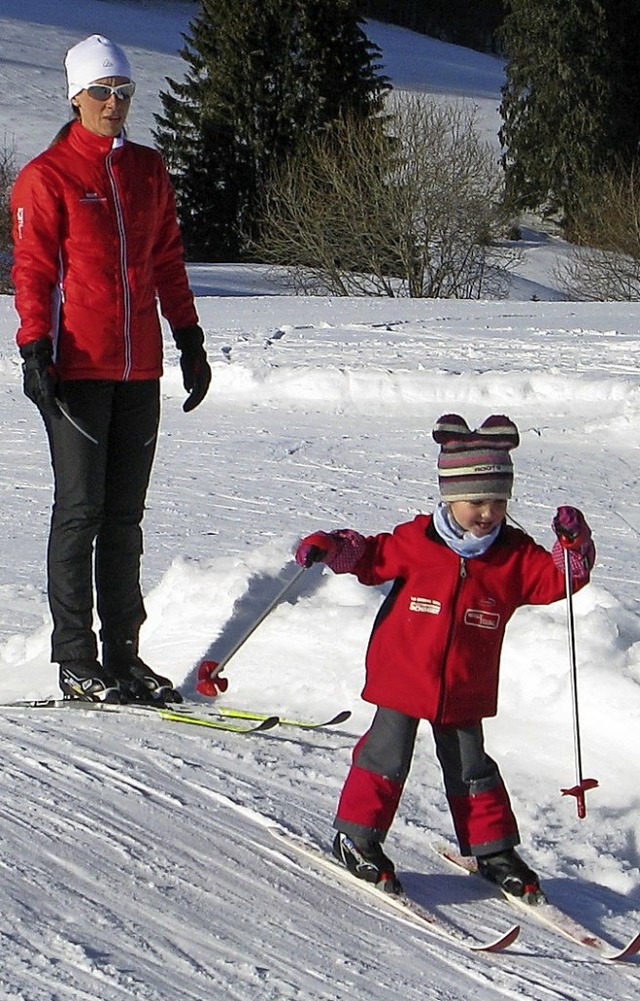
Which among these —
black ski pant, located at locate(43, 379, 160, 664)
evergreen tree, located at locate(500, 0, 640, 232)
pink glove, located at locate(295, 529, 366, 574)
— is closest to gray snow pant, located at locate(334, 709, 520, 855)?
pink glove, located at locate(295, 529, 366, 574)

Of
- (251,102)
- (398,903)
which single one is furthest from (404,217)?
(398,903)

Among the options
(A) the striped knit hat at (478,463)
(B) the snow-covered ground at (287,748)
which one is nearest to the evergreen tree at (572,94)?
(B) the snow-covered ground at (287,748)

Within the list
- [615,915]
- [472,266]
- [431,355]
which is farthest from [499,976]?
[472,266]

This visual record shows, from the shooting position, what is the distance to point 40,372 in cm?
400

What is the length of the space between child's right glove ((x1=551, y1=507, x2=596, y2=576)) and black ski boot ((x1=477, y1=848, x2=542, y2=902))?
0.70 meters

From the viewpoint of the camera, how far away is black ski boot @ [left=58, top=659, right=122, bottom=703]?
435 cm

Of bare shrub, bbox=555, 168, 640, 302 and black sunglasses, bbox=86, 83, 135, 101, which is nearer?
black sunglasses, bbox=86, 83, 135, 101

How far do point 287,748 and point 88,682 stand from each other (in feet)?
2.22

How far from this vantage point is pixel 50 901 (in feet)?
9.61

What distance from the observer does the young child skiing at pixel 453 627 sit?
3201 millimetres

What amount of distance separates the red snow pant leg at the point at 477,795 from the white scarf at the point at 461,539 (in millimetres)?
420

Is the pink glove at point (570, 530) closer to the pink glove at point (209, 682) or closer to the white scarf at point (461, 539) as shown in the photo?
the white scarf at point (461, 539)

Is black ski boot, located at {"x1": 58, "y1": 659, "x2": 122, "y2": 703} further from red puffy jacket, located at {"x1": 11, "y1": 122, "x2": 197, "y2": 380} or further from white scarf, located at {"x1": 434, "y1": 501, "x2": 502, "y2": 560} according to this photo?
white scarf, located at {"x1": 434, "y1": 501, "x2": 502, "y2": 560}

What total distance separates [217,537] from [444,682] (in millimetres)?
3652
